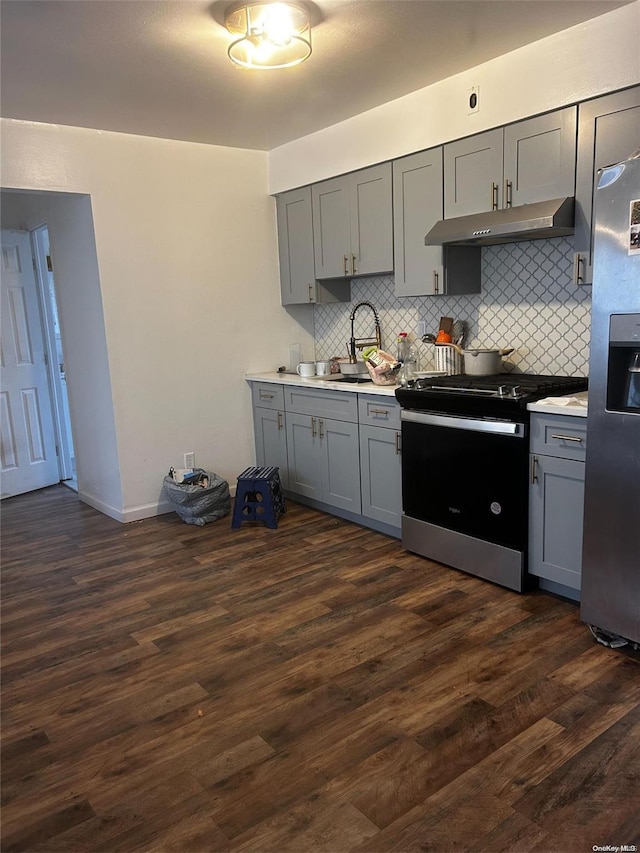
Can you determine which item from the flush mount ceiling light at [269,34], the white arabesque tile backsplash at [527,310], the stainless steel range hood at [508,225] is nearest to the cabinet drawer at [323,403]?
the white arabesque tile backsplash at [527,310]

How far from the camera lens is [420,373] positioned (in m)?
3.84

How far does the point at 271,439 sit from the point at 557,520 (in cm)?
237

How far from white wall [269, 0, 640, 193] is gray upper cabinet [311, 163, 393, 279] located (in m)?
0.10

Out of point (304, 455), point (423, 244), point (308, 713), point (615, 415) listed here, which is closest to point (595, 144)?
point (423, 244)

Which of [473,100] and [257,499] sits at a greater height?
[473,100]

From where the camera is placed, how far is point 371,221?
4.02 metres

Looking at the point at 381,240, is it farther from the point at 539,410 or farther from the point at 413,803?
the point at 413,803

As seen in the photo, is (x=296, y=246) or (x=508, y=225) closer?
(x=508, y=225)

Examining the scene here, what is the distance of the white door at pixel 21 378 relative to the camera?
4.97 metres

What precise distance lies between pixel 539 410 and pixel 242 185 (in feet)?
9.59

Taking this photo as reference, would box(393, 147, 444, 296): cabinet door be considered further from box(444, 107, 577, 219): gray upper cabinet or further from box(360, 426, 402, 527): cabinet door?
box(360, 426, 402, 527): cabinet door

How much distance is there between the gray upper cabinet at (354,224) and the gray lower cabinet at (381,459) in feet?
3.00

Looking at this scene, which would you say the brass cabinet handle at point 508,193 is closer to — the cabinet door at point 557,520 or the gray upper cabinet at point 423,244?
the gray upper cabinet at point 423,244

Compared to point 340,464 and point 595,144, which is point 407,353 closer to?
point 340,464
